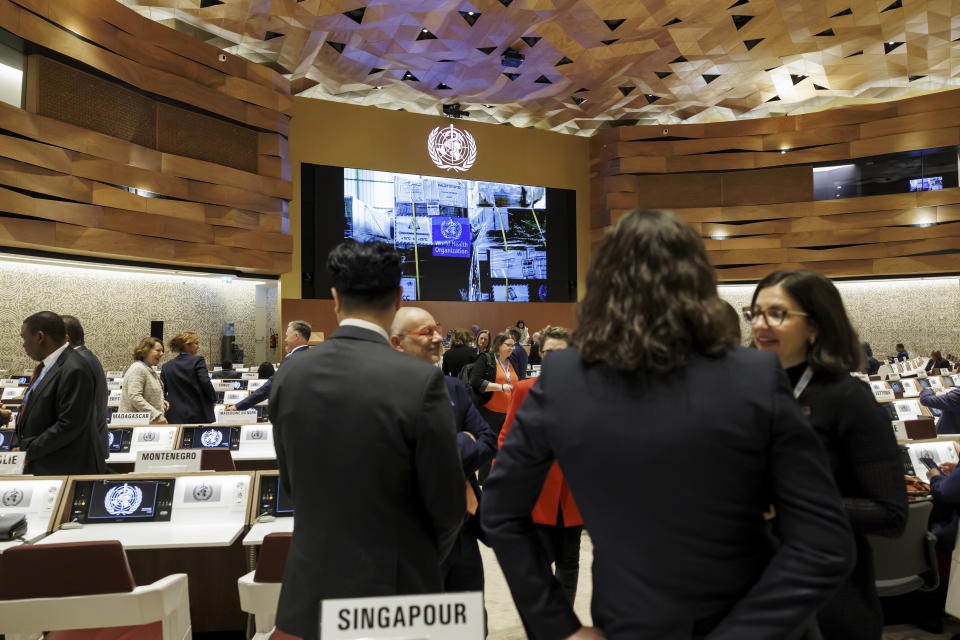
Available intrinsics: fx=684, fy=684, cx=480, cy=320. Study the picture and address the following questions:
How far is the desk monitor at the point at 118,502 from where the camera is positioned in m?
3.29

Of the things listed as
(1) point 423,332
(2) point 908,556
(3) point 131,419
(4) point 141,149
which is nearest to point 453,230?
(4) point 141,149

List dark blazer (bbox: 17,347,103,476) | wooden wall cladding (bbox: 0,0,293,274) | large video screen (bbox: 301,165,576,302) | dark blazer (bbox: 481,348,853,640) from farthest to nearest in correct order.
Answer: large video screen (bbox: 301,165,576,302) → wooden wall cladding (bbox: 0,0,293,274) → dark blazer (bbox: 17,347,103,476) → dark blazer (bbox: 481,348,853,640)

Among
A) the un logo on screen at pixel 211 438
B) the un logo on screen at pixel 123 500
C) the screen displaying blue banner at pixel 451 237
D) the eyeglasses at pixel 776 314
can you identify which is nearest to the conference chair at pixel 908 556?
the eyeglasses at pixel 776 314

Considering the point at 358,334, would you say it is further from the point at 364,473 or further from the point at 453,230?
the point at 453,230

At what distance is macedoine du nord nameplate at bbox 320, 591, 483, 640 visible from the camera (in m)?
1.20

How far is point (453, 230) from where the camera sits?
17688 mm

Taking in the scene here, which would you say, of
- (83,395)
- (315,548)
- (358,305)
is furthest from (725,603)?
(83,395)

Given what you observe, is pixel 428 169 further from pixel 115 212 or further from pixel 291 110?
pixel 115 212

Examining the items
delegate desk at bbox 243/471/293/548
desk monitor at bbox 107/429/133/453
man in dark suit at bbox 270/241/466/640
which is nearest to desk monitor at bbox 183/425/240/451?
desk monitor at bbox 107/429/133/453

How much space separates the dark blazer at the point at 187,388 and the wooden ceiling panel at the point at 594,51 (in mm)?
9009

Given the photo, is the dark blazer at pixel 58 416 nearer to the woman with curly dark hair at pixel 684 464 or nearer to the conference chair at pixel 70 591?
the conference chair at pixel 70 591

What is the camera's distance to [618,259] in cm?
111

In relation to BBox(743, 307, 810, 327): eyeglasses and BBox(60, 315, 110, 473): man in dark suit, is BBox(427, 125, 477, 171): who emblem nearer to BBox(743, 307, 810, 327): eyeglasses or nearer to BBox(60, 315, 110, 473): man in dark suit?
BBox(60, 315, 110, 473): man in dark suit

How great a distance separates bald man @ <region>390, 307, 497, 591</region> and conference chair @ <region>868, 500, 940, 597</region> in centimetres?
166
